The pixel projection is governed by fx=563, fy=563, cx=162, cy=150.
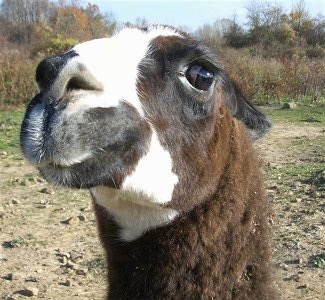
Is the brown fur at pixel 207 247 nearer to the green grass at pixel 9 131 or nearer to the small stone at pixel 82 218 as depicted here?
the small stone at pixel 82 218

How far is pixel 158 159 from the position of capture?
2.47 m

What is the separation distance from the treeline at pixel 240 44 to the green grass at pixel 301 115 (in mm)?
1178

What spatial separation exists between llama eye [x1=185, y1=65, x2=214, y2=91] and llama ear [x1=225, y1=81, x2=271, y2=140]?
367 millimetres

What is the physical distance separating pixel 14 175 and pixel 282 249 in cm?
492

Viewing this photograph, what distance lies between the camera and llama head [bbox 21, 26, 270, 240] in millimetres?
2055

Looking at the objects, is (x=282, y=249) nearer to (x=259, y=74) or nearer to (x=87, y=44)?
(x=87, y=44)

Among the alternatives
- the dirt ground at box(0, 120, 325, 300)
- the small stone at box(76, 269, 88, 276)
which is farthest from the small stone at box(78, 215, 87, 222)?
the small stone at box(76, 269, 88, 276)

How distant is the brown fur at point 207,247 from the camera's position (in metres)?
2.59

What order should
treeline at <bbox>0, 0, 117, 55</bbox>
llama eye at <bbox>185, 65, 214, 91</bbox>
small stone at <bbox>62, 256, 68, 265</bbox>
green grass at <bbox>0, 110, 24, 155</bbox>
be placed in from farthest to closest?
treeline at <bbox>0, 0, 117, 55</bbox> < green grass at <bbox>0, 110, 24, 155</bbox> < small stone at <bbox>62, 256, 68, 265</bbox> < llama eye at <bbox>185, 65, 214, 91</bbox>

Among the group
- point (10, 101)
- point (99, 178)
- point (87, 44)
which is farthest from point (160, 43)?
point (10, 101)

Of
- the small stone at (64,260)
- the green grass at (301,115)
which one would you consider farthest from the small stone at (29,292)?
the green grass at (301,115)

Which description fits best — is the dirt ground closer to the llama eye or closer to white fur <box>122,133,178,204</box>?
the llama eye

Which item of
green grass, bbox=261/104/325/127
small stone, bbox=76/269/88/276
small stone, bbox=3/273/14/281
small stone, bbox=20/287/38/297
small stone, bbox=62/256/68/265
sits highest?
small stone, bbox=20/287/38/297

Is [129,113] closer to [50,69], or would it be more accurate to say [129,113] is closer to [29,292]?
[50,69]
